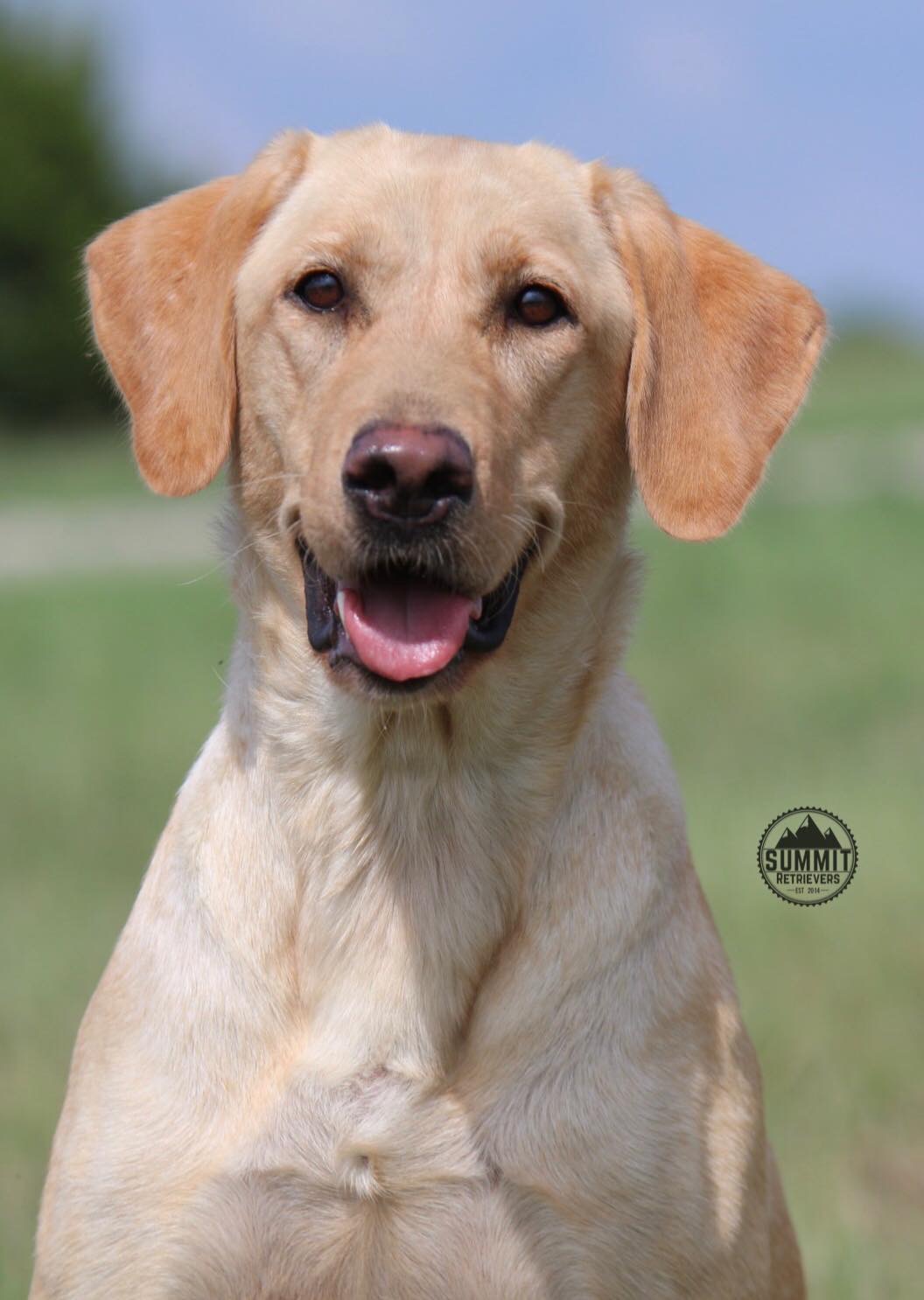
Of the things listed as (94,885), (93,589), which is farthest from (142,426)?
(93,589)

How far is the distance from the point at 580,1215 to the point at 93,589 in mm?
17429

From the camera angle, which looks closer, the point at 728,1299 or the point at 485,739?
the point at 728,1299

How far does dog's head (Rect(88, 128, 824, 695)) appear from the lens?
10.9 feet

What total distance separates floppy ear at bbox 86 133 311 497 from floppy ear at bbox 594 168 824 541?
734 millimetres

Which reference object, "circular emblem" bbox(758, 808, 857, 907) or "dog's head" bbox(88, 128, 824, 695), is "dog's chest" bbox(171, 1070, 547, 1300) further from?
"circular emblem" bbox(758, 808, 857, 907)

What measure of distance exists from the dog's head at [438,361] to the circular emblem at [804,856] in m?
1.68

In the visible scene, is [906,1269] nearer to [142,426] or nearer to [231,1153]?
[231,1153]

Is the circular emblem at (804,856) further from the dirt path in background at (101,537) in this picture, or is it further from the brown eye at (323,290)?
the dirt path in background at (101,537)

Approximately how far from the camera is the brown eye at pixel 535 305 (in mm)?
3623

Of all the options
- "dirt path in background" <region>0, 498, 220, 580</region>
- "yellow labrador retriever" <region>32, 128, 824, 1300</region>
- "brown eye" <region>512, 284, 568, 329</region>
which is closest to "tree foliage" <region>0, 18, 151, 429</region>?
"dirt path in background" <region>0, 498, 220, 580</region>

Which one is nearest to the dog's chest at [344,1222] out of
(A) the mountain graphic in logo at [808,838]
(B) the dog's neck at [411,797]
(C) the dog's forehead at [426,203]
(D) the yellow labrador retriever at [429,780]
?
(D) the yellow labrador retriever at [429,780]

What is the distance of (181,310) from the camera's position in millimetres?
3736

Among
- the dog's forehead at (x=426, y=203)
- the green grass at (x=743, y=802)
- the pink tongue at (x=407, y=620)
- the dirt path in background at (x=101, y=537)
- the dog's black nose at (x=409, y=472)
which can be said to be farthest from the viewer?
the dirt path in background at (x=101, y=537)

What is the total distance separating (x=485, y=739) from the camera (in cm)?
368
